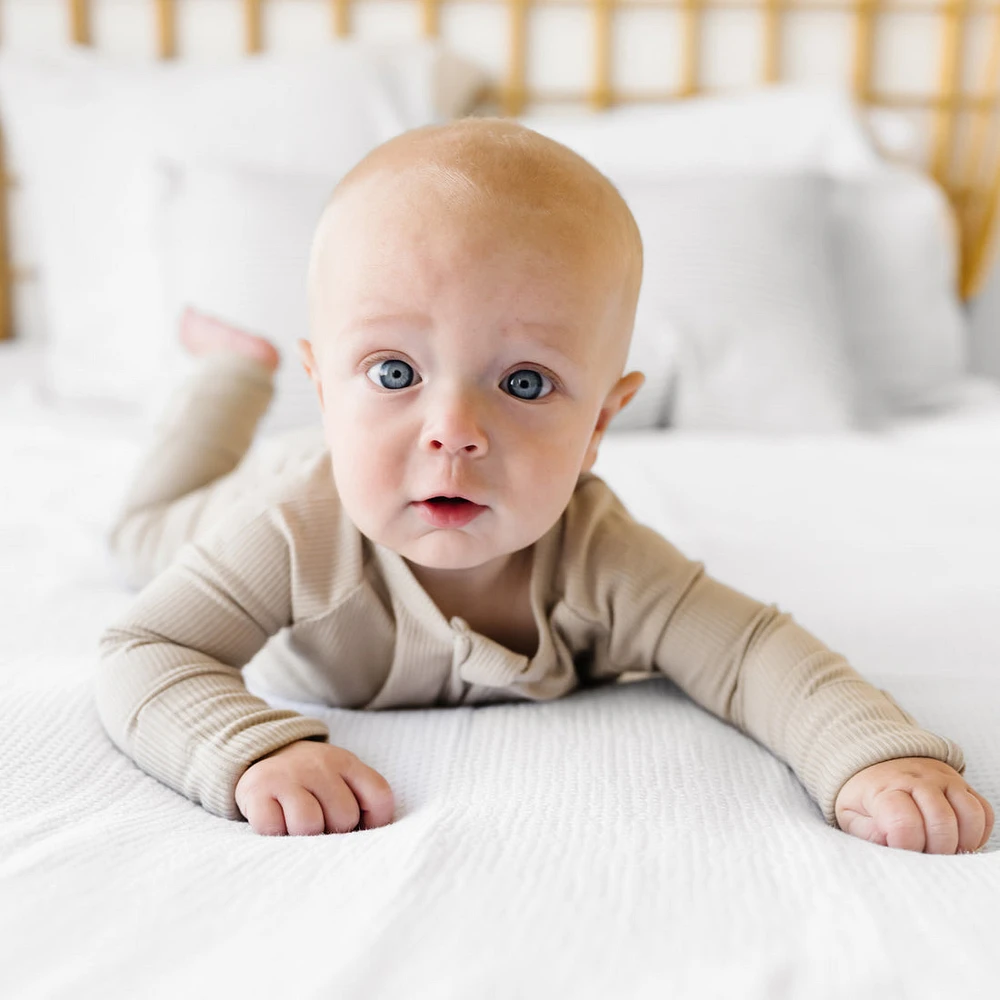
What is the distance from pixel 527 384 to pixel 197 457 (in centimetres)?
63

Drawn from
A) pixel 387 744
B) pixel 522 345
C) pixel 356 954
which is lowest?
pixel 387 744

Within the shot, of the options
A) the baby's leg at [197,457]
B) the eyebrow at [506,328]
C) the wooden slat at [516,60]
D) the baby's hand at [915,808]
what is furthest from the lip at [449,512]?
the wooden slat at [516,60]

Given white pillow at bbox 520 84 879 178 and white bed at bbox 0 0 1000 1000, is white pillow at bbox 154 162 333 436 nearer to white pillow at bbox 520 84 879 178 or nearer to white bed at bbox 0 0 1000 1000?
white bed at bbox 0 0 1000 1000

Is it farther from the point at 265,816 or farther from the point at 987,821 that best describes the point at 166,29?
the point at 987,821

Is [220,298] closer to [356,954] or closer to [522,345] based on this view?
[522,345]

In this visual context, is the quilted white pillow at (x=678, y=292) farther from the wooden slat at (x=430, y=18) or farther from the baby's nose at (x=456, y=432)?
the baby's nose at (x=456, y=432)

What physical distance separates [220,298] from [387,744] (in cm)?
113

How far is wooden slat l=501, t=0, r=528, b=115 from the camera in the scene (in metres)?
2.48

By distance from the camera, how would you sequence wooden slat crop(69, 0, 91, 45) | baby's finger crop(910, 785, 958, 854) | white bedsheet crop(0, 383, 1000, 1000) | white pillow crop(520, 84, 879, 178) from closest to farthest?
white bedsheet crop(0, 383, 1000, 1000)
baby's finger crop(910, 785, 958, 854)
white pillow crop(520, 84, 879, 178)
wooden slat crop(69, 0, 91, 45)

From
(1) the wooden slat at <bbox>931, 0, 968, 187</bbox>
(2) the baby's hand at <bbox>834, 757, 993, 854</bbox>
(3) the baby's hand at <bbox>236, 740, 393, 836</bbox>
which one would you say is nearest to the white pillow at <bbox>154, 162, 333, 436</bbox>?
(3) the baby's hand at <bbox>236, 740, 393, 836</bbox>

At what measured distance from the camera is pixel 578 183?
2.67 feet

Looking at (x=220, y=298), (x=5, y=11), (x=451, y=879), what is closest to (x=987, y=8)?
(x=220, y=298)

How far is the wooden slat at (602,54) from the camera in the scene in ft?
8.19

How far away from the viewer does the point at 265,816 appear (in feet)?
2.28
